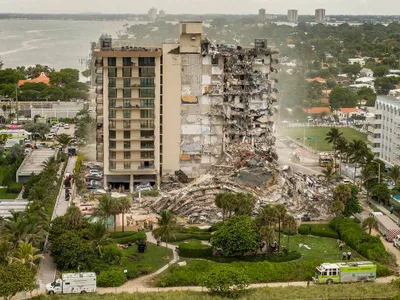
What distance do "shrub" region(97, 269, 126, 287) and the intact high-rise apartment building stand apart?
64.0 feet

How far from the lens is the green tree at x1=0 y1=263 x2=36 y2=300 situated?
35.0 m

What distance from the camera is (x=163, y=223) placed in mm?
43938

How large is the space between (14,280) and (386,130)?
40.9 metres

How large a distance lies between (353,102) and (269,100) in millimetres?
42445

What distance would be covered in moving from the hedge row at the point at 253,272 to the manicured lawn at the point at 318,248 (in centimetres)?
268

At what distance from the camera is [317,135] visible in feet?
285

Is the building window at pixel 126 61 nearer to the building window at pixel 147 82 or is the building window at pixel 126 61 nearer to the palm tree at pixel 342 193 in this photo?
the building window at pixel 147 82

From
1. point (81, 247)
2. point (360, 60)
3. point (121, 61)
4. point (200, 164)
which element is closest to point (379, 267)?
point (81, 247)

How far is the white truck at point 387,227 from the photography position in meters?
47.4

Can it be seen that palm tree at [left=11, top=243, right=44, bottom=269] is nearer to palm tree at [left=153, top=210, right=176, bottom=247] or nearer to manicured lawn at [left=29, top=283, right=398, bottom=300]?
manicured lawn at [left=29, top=283, right=398, bottom=300]

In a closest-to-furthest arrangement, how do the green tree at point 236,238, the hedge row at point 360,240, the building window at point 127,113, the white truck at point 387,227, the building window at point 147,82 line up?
the green tree at point 236,238 < the hedge row at point 360,240 < the white truck at point 387,227 < the building window at point 147,82 < the building window at point 127,113

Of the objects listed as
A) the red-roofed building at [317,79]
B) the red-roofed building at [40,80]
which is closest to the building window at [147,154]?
the red-roofed building at [40,80]

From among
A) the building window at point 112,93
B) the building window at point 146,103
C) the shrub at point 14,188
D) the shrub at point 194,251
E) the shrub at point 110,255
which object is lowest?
the shrub at point 14,188

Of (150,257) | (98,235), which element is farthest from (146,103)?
(98,235)
